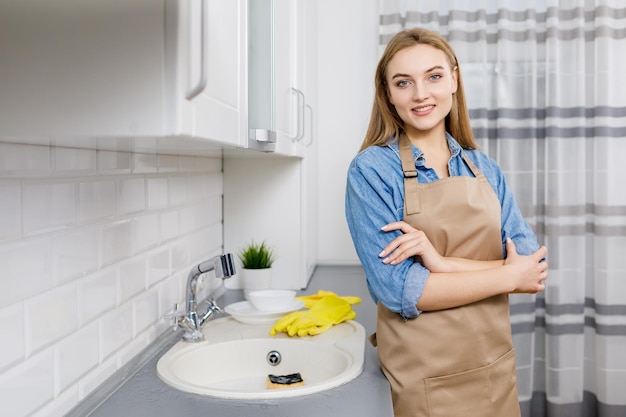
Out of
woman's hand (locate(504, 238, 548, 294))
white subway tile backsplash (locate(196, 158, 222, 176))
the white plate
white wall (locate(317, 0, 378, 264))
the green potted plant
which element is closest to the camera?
woman's hand (locate(504, 238, 548, 294))

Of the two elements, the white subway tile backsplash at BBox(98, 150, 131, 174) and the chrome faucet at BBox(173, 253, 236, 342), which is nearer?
the white subway tile backsplash at BBox(98, 150, 131, 174)

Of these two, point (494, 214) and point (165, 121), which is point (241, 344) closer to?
point (494, 214)

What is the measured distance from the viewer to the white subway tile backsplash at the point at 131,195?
1.40 m

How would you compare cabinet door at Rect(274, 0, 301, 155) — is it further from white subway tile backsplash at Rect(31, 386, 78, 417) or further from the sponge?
white subway tile backsplash at Rect(31, 386, 78, 417)

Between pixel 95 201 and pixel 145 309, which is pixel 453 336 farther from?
pixel 95 201

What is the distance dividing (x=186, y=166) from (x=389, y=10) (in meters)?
1.31

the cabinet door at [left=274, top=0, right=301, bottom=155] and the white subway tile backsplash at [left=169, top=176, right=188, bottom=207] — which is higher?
the cabinet door at [left=274, top=0, right=301, bottom=155]

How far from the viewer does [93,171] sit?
1.25 m

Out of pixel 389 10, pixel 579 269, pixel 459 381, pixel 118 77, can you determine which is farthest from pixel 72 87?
pixel 579 269

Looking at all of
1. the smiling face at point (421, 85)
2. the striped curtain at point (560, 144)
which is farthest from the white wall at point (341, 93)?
the smiling face at point (421, 85)

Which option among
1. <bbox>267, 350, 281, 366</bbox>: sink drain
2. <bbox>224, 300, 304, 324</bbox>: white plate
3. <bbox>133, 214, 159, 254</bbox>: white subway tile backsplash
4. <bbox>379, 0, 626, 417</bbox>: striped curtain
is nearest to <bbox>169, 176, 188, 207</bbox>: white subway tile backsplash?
<bbox>133, 214, 159, 254</bbox>: white subway tile backsplash

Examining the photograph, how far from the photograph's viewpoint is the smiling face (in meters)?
1.59

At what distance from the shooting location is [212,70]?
0.86m

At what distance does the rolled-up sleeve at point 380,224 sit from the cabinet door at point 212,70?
479 mm
